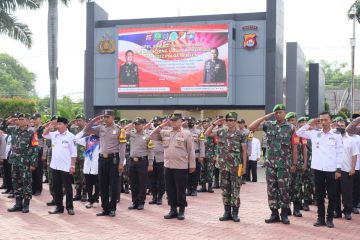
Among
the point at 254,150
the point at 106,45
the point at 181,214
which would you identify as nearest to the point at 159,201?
the point at 181,214

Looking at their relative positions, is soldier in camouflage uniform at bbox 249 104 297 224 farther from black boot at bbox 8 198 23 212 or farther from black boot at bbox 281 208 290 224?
black boot at bbox 8 198 23 212

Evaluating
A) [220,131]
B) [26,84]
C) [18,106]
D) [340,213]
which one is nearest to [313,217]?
[340,213]

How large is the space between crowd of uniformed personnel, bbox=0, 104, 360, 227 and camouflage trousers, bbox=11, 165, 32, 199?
19mm

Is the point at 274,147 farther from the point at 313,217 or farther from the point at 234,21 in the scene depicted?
the point at 234,21

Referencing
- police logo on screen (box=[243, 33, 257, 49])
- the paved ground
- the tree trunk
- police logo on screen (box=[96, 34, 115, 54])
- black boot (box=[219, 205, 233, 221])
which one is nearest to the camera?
the paved ground

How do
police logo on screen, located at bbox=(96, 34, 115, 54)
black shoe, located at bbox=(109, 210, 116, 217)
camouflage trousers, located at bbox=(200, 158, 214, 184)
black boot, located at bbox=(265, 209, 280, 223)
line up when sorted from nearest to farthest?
1. black boot, located at bbox=(265, 209, 280, 223)
2. black shoe, located at bbox=(109, 210, 116, 217)
3. camouflage trousers, located at bbox=(200, 158, 214, 184)
4. police logo on screen, located at bbox=(96, 34, 115, 54)

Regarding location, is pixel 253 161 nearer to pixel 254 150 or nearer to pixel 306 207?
pixel 254 150

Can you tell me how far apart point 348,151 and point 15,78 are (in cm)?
8015

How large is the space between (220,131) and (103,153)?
7.44ft

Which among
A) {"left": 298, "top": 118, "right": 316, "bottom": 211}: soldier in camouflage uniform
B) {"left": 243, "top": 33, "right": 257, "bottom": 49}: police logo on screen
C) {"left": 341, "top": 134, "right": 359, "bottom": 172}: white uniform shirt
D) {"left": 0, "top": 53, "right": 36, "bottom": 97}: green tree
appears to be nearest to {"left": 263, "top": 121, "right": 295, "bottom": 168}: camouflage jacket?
{"left": 341, "top": 134, "right": 359, "bottom": 172}: white uniform shirt

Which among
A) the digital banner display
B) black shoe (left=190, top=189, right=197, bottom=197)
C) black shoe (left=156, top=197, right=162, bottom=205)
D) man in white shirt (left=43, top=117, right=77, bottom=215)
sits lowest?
black shoe (left=190, top=189, right=197, bottom=197)

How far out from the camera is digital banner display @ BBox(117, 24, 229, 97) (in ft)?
82.8

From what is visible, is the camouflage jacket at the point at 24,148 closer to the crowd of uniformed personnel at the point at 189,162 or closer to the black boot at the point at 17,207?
the crowd of uniformed personnel at the point at 189,162

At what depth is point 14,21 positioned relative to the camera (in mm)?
26406
